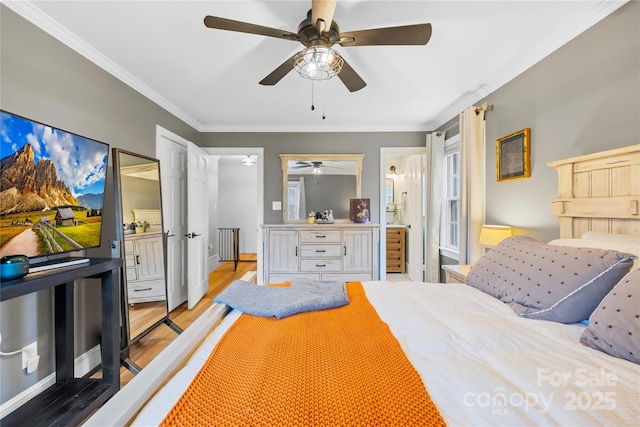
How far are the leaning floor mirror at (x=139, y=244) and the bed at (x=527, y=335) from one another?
1.38 metres

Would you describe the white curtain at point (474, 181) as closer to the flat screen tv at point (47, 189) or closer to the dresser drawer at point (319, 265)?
the dresser drawer at point (319, 265)

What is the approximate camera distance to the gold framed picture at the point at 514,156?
7.06ft

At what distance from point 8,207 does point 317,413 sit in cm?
188

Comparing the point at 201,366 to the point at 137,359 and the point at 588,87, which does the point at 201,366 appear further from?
the point at 588,87

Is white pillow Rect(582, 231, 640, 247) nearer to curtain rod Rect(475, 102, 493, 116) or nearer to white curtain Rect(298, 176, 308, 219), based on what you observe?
curtain rod Rect(475, 102, 493, 116)

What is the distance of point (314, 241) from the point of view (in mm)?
3543

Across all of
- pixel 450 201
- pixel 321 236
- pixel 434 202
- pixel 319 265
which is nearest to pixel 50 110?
pixel 321 236

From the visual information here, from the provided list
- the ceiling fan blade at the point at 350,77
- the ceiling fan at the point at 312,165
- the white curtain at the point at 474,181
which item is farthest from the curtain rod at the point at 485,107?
the ceiling fan at the point at 312,165

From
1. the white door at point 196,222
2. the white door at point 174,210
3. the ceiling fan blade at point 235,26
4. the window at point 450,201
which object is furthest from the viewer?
the window at point 450,201

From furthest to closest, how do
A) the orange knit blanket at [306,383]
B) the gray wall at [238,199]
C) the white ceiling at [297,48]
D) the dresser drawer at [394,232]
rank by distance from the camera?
the gray wall at [238,199] < the dresser drawer at [394,232] < the white ceiling at [297,48] < the orange knit blanket at [306,383]

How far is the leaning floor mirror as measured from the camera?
2160 millimetres

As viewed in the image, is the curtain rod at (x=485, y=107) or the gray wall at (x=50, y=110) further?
the curtain rod at (x=485, y=107)

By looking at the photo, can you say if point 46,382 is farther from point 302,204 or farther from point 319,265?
point 302,204

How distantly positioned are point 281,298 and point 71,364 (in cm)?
157
